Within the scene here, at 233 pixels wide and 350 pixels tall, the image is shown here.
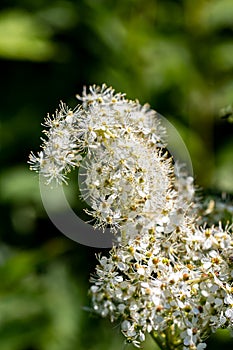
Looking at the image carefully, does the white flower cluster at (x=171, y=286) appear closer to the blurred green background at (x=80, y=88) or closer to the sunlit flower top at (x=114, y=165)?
the sunlit flower top at (x=114, y=165)

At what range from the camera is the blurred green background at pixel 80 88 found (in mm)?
3797

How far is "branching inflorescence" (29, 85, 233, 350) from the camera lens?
1917mm

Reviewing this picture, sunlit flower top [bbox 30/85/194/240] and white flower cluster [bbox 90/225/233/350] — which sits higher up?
sunlit flower top [bbox 30/85/194/240]

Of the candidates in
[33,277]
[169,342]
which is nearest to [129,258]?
[169,342]

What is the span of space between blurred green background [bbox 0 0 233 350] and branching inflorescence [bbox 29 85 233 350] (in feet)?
4.95

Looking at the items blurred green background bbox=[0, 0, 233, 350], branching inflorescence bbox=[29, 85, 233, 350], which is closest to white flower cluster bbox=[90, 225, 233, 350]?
branching inflorescence bbox=[29, 85, 233, 350]

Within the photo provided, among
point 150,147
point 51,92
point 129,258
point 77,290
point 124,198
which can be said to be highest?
point 51,92

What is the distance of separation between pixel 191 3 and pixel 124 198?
2.59m

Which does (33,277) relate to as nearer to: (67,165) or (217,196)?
(217,196)

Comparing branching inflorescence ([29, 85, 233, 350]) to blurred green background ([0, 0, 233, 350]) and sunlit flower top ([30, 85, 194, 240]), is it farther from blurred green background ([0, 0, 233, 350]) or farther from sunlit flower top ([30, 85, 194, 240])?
blurred green background ([0, 0, 233, 350])

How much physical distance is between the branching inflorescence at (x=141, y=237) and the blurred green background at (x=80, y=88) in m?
1.51

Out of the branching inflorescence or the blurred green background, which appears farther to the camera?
the blurred green background

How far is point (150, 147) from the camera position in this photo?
2.11 metres

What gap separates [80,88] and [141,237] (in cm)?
265
